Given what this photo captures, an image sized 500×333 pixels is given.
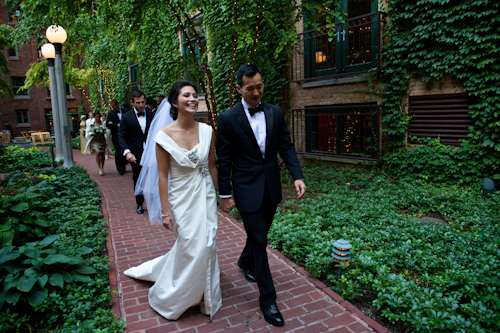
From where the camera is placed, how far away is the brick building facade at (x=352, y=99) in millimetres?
7535

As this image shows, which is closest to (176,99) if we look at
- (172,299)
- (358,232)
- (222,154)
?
(222,154)

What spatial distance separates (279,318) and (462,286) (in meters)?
1.79

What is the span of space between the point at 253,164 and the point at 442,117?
615cm

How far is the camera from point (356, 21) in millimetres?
9211

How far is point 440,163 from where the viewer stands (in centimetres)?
738

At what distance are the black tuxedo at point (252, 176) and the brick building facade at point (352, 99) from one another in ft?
16.5

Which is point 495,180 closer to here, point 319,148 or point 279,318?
point 319,148

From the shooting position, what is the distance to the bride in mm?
3000

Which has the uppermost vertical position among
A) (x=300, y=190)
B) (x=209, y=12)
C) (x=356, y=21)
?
(x=209, y=12)

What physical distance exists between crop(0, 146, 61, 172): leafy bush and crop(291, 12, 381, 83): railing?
919cm

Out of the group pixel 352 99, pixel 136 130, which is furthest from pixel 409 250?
pixel 352 99

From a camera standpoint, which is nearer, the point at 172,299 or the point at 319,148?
the point at 172,299

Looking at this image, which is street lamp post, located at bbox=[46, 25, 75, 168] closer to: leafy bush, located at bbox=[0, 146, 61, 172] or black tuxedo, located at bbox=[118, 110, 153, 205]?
leafy bush, located at bbox=[0, 146, 61, 172]

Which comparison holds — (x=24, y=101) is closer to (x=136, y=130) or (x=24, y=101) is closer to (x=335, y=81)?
(x=136, y=130)
